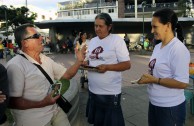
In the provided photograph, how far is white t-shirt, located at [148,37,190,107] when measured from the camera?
7.33 feet

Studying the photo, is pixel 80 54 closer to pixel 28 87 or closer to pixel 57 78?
pixel 57 78

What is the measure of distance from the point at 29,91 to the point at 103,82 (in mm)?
1046

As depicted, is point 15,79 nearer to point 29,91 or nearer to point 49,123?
point 29,91

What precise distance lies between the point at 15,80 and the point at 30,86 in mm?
171

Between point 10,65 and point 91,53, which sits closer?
point 10,65

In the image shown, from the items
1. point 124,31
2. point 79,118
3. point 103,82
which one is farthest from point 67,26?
point 103,82

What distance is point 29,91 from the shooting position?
7.53ft

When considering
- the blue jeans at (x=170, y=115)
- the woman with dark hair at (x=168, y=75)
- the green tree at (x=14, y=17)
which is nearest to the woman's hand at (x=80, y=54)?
the woman with dark hair at (x=168, y=75)

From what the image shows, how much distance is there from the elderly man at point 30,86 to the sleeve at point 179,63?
3.76 feet

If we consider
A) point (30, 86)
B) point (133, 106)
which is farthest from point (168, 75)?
point (133, 106)

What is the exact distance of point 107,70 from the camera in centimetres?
302

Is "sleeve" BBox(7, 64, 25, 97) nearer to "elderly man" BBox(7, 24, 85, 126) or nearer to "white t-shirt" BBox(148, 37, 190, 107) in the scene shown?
"elderly man" BBox(7, 24, 85, 126)

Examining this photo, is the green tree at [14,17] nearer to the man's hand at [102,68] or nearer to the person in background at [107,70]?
the person in background at [107,70]

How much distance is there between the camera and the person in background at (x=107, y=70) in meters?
3.06
